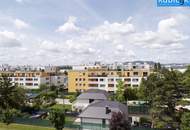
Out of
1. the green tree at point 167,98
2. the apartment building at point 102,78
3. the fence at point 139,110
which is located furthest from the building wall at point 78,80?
the green tree at point 167,98

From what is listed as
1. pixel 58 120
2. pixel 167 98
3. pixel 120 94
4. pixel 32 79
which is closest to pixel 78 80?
pixel 32 79

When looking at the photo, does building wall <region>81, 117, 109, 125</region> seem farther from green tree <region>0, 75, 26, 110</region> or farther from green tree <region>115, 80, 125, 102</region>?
green tree <region>115, 80, 125, 102</region>

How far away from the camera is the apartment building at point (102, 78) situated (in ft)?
326

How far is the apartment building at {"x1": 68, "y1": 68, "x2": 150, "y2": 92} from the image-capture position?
9950 centimetres

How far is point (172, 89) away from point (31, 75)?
265 ft

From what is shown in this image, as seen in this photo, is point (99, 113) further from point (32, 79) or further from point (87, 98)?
point (32, 79)

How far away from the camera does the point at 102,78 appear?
104875mm

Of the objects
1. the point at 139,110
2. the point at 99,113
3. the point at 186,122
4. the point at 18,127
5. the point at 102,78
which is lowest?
the point at 18,127

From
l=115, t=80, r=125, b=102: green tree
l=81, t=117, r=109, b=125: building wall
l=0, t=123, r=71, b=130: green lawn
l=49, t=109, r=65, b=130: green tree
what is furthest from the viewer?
l=115, t=80, r=125, b=102: green tree

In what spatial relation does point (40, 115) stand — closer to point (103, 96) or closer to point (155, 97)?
point (103, 96)

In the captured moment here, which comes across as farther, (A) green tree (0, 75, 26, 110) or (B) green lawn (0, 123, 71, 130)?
(A) green tree (0, 75, 26, 110)

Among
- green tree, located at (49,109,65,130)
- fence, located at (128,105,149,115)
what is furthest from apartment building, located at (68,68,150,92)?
green tree, located at (49,109,65,130)

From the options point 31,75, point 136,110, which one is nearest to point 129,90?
point 136,110

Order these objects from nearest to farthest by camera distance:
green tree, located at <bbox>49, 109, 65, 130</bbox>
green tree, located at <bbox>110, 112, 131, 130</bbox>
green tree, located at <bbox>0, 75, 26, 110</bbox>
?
green tree, located at <bbox>110, 112, 131, 130</bbox> → green tree, located at <bbox>49, 109, 65, 130</bbox> → green tree, located at <bbox>0, 75, 26, 110</bbox>
